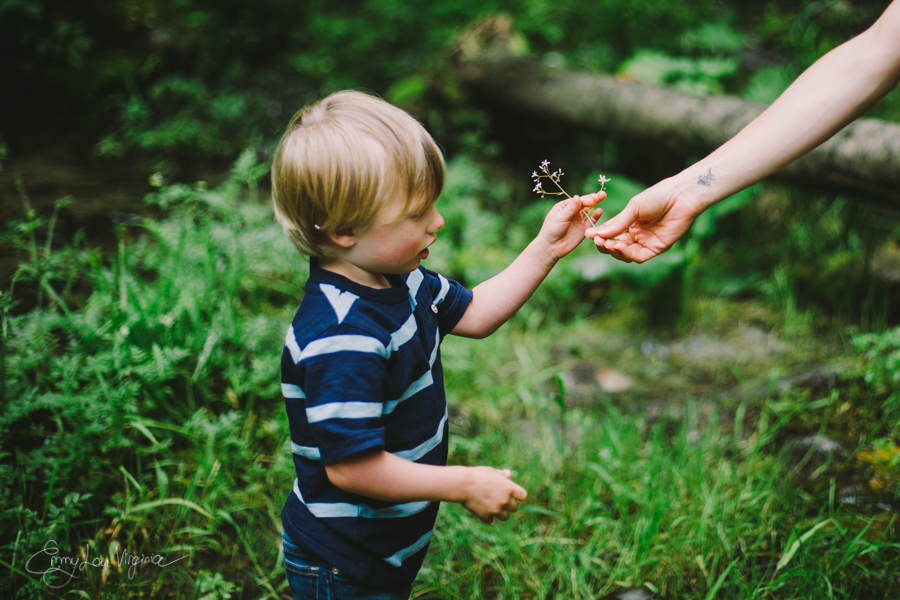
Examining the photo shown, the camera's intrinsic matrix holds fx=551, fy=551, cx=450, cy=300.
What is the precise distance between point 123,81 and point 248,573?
3911 mm

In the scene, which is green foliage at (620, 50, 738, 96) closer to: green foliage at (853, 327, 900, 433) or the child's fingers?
green foliage at (853, 327, 900, 433)

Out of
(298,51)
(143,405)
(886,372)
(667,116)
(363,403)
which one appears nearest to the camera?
(363,403)

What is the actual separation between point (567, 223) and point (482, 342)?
177 centimetres

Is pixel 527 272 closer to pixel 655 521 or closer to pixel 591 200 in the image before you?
pixel 591 200

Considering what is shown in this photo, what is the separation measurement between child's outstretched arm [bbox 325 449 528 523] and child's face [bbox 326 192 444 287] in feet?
1.20

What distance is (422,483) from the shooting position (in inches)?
40.5

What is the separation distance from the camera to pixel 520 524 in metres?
1.90

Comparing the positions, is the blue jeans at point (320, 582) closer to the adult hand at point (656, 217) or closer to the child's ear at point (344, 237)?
the child's ear at point (344, 237)

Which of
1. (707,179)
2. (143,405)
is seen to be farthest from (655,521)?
(143,405)

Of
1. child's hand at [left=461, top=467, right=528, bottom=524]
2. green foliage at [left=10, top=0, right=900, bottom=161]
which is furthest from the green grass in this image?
green foliage at [left=10, top=0, right=900, bottom=161]

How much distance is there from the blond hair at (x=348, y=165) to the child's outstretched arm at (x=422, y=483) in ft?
1.44

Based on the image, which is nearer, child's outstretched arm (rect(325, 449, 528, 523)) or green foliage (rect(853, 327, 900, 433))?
child's outstretched arm (rect(325, 449, 528, 523))

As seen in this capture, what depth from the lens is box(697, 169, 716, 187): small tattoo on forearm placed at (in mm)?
1400

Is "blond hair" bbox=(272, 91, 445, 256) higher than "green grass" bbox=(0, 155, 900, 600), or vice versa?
"blond hair" bbox=(272, 91, 445, 256)
